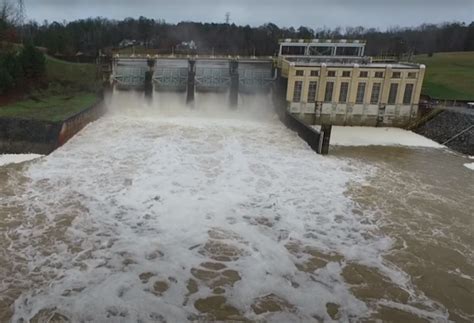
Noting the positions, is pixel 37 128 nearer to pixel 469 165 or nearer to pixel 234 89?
pixel 234 89

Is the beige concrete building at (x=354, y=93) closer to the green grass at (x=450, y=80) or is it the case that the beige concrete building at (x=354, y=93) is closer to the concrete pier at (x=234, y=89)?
the concrete pier at (x=234, y=89)

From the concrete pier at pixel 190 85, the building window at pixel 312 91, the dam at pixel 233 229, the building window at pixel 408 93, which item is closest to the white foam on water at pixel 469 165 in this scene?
the dam at pixel 233 229

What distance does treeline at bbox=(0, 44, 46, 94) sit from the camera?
26562 millimetres

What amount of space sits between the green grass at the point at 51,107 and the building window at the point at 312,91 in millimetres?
15452

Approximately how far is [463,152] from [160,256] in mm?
19708

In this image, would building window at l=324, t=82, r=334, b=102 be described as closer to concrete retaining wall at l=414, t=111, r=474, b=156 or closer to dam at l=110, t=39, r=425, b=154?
dam at l=110, t=39, r=425, b=154

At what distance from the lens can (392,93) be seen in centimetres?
2923

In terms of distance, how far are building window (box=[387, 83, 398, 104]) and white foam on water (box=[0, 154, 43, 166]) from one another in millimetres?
23538

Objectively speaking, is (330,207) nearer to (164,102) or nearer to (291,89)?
(291,89)

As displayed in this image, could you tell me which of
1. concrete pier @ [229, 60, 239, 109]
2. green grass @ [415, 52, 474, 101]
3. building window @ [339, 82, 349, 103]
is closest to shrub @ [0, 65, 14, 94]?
concrete pier @ [229, 60, 239, 109]

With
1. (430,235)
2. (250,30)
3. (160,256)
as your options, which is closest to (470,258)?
(430,235)

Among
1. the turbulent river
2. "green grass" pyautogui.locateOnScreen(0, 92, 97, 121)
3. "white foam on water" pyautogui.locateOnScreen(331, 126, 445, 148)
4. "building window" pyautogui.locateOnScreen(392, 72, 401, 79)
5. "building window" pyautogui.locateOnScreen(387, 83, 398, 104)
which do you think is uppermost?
"building window" pyautogui.locateOnScreen(392, 72, 401, 79)

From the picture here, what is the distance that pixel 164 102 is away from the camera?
108 ft

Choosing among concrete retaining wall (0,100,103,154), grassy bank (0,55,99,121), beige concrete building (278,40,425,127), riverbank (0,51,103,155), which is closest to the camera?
concrete retaining wall (0,100,103,154)
